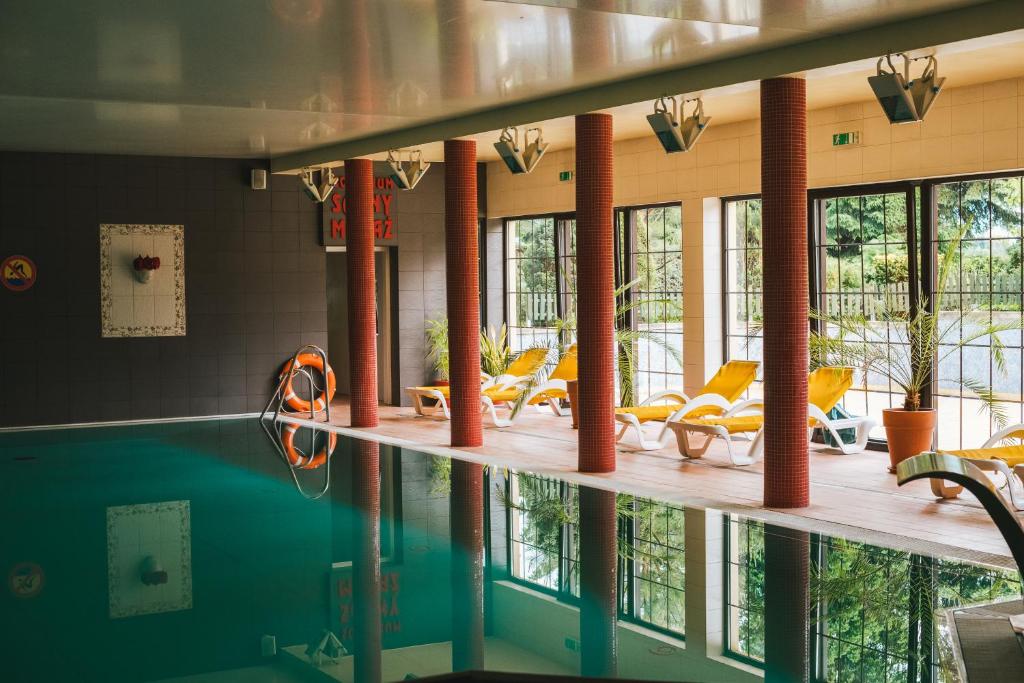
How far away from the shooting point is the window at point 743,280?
11.9 meters

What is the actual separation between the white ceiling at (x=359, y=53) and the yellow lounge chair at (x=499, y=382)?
3.59 meters

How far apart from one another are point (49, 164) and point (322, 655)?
10.5m

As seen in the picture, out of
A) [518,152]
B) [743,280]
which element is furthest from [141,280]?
[743,280]

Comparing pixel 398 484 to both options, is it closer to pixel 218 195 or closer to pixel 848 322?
pixel 848 322

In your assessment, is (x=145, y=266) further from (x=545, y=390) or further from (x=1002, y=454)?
(x=1002, y=454)

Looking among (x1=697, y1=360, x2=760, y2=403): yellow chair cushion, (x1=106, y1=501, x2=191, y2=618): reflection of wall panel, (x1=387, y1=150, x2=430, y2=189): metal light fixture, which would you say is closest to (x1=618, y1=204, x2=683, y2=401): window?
(x1=697, y1=360, x2=760, y2=403): yellow chair cushion

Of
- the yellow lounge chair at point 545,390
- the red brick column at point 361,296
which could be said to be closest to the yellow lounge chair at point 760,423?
the yellow lounge chair at point 545,390

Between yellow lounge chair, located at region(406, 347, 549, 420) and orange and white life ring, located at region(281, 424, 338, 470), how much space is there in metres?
1.59

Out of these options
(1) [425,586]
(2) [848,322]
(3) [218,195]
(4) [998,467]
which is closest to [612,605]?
(1) [425,586]

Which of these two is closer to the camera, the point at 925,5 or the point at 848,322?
the point at 925,5

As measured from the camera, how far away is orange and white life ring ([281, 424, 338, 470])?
10.4m

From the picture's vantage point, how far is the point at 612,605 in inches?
219

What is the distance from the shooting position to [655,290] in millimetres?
13078

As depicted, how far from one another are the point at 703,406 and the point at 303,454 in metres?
4.02
